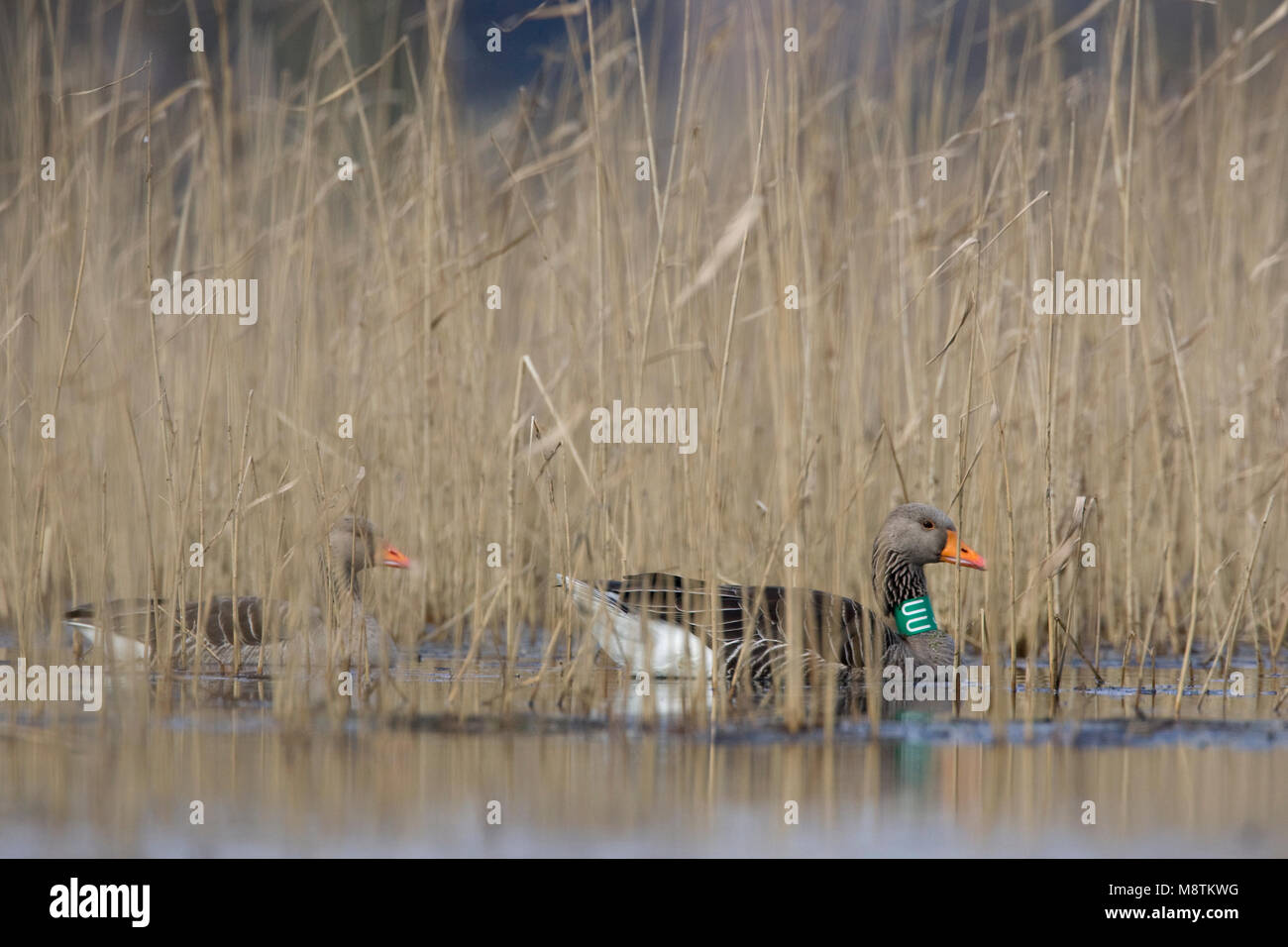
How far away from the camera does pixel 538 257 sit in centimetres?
953

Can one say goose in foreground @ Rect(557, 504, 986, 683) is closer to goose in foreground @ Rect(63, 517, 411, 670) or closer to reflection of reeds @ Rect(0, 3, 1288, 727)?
reflection of reeds @ Rect(0, 3, 1288, 727)

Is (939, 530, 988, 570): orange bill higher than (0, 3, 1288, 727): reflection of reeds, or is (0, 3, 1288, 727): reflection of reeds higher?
(0, 3, 1288, 727): reflection of reeds

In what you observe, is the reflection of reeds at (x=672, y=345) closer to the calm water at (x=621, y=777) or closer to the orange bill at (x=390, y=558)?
the orange bill at (x=390, y=558)

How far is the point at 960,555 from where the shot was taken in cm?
730

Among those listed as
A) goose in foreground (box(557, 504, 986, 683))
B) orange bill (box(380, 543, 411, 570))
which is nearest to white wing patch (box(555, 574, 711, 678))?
goose in foreground (box(557, 504, 986, 683))

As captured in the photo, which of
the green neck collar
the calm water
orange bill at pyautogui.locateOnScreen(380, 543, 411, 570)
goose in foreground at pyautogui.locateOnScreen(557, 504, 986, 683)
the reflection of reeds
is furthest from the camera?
the green neck collar

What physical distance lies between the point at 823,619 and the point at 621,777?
2.33 metres

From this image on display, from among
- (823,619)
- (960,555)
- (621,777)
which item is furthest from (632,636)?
(621,777)

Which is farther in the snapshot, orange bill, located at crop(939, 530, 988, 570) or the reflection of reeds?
orange bill, located at crop(939, 530, 988, 570)

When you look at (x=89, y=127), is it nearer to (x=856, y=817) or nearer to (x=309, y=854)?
(x=309, y=854)

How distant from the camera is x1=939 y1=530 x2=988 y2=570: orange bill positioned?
7.45 metres

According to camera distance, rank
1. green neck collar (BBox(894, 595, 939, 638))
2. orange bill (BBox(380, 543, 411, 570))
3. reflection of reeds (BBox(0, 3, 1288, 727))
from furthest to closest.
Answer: green neck collar (BBox(894, 595, 939, 638)) < orange bill (BBox(380, 543, 411, 570)) < reflection of reeds (BBox(0, 3, 1288, 727))

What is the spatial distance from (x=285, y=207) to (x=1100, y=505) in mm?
4119

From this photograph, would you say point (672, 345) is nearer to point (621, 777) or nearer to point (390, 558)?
point (621, 777)
